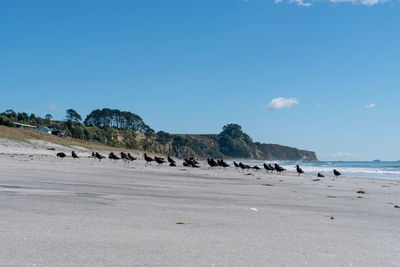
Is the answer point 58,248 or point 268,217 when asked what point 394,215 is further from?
point 58,248

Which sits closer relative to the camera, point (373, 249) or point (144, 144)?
point (373, 249)

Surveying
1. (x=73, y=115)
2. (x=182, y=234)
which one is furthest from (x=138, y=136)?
(x=182, y=234)

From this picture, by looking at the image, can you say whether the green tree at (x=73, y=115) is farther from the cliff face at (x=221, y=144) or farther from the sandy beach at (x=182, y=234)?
the sandy beach at (x=182, y=234)

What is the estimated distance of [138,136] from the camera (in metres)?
124

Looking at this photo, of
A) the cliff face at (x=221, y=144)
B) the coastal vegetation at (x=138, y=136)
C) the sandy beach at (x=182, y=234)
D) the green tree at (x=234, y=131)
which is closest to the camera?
the sandy beach at (x=182, y=234)

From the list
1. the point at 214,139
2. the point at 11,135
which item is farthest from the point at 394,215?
the point at 214,139

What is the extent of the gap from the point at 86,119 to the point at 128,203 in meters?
128

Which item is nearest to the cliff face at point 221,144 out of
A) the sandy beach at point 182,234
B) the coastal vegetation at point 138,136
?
the coastal vegetation at point 138,136

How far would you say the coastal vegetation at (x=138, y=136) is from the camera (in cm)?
10025

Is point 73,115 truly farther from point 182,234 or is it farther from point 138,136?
point 182,234

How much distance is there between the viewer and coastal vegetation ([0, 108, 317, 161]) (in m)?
100

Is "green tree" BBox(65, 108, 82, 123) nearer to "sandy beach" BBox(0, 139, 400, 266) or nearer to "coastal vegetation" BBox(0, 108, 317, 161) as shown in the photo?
"coastal vegetation" BBox(0, 108, 317, 161)

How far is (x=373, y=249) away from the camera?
339 cm

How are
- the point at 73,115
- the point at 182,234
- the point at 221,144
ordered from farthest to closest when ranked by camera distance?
the point at 221,144 < the point at 73,115 < the point at 182,234
